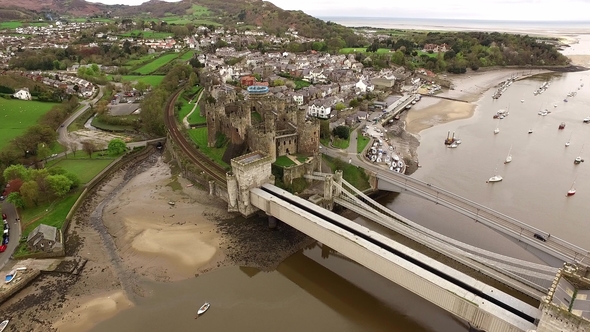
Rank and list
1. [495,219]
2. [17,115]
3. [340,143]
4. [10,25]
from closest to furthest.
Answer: [495,219], [340,143], [17,115], [10,25]

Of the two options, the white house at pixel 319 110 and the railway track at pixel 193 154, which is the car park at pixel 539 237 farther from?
the white house at pixel 319 110

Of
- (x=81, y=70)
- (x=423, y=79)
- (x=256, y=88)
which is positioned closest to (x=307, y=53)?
(x=423, y=79)

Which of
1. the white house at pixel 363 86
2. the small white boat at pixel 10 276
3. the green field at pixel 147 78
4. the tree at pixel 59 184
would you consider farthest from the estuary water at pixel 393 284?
the green field at pixel 147 78

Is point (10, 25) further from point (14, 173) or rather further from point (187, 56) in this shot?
point (14, 173)

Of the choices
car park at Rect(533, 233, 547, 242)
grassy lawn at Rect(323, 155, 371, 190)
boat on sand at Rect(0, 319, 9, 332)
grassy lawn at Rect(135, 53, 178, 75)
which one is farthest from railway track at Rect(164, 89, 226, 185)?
grassy lawn at Rect(135, 53, 178, 75)

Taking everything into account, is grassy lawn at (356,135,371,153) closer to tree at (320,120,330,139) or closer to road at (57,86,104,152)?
tree at (320,120,330,139)

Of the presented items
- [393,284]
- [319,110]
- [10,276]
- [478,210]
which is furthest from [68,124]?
[478,210]
